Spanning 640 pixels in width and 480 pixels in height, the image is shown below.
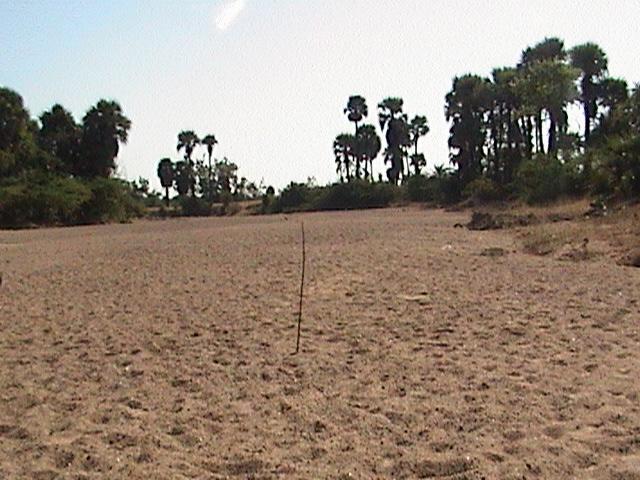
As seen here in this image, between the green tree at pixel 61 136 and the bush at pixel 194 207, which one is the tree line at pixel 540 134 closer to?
the bush at pixel 194 207

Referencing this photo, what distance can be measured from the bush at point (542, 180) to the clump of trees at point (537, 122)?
45mm

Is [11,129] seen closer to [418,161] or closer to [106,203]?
[106,203]

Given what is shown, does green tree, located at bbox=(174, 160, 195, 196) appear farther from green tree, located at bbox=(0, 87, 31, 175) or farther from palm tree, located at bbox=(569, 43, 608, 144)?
palm tree, located at bbox=(569, 43, 608, 144)

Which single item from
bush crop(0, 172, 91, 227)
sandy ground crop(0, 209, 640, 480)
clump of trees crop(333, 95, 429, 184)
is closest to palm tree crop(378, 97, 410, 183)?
clump of trees crop(333, 95, 429, 184)

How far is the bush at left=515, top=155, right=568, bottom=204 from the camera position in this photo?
33406mm

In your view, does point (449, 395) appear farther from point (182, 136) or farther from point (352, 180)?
point (182, 136)

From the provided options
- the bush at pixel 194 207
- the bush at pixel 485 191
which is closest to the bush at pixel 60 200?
the bush at pixel 194 207

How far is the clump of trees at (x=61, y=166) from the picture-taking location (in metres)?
45.0

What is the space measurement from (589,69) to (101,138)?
1359 inches

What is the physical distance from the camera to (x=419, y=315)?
838 centimetres

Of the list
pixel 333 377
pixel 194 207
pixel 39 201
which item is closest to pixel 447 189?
pixel 194 207

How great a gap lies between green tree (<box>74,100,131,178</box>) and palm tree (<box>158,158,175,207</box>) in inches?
887

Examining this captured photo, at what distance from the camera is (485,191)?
45188 mm

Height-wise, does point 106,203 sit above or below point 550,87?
below
